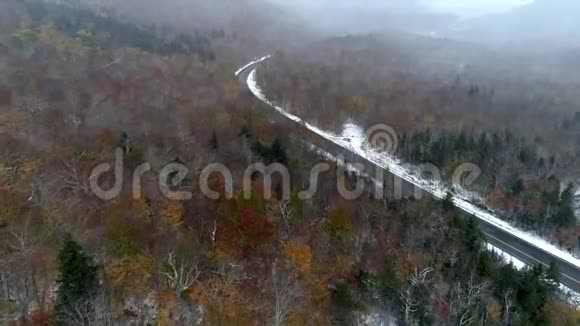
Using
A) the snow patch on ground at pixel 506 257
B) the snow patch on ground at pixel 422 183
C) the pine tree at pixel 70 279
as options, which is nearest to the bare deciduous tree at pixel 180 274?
the pine tree at pixel 70 279

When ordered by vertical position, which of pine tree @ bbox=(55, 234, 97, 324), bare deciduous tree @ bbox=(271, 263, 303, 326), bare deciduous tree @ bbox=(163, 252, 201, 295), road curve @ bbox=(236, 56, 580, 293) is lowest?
road curve @ bbox=(236, 56, 580, 293)

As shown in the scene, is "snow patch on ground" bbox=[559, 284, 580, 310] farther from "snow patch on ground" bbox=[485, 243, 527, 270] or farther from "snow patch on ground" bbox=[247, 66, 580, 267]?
"snow patch on ground" bbox=[247, 66, 580, 267]

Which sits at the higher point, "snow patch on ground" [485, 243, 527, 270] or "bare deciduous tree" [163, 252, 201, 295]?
"bare deciduous tree" [163, 252, 201, 295]

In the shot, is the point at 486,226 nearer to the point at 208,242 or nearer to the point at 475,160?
the point at 475,160

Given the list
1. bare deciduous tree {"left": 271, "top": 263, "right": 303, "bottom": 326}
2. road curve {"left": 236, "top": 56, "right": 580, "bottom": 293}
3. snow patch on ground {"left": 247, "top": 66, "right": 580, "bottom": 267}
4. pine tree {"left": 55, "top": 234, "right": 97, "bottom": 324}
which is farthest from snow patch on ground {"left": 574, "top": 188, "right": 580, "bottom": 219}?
pine tree {"left": 55, "top": 234, "right": 97, "bottom": 324}

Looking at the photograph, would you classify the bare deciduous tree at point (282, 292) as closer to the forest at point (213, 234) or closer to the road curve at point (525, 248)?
the forest at point (213, 234)

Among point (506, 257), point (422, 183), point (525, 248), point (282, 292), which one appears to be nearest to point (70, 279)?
point (282, 292)

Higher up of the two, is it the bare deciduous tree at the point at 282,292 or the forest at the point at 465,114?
the bare deciduous tree at the point at 282,292

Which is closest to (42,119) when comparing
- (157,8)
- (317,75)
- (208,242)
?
(208,242)
